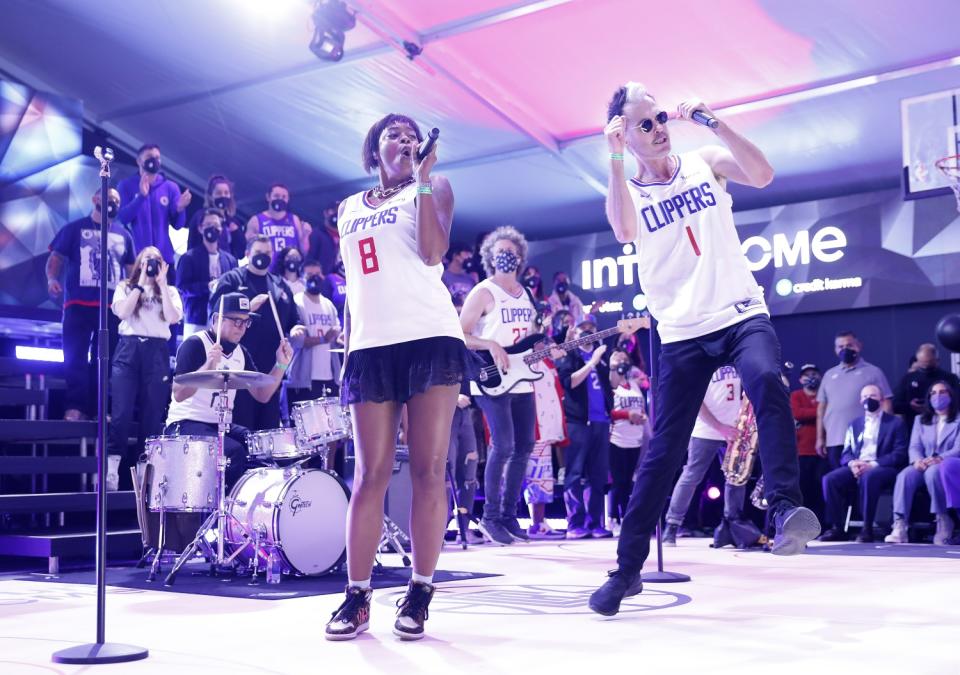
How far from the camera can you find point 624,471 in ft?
31.4

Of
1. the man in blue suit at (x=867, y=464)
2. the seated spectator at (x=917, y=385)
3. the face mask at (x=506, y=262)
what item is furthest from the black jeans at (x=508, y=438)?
the seated spectator at (x=917, y=385)

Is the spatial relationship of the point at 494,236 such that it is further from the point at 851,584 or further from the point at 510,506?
the point at 851,584

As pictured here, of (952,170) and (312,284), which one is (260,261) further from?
(952,170)

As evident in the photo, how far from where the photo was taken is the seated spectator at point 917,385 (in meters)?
9.30

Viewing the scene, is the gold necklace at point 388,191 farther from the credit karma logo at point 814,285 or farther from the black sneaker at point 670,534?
the credit karma logo at point 814,285

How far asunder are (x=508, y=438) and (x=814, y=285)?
6518 mm

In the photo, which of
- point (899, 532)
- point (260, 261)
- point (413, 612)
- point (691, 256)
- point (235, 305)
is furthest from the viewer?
point (899, 532)

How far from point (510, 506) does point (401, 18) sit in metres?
4.48

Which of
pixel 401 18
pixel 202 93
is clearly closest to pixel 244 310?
pixel 401 18

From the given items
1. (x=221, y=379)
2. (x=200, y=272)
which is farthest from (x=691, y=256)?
(x=200, y=272)

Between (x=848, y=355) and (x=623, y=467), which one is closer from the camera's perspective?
(x=623, y=467)

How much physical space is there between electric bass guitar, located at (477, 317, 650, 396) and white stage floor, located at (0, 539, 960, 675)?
6.51ft

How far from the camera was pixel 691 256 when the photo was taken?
3518mm

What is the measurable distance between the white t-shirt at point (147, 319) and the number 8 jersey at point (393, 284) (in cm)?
428
